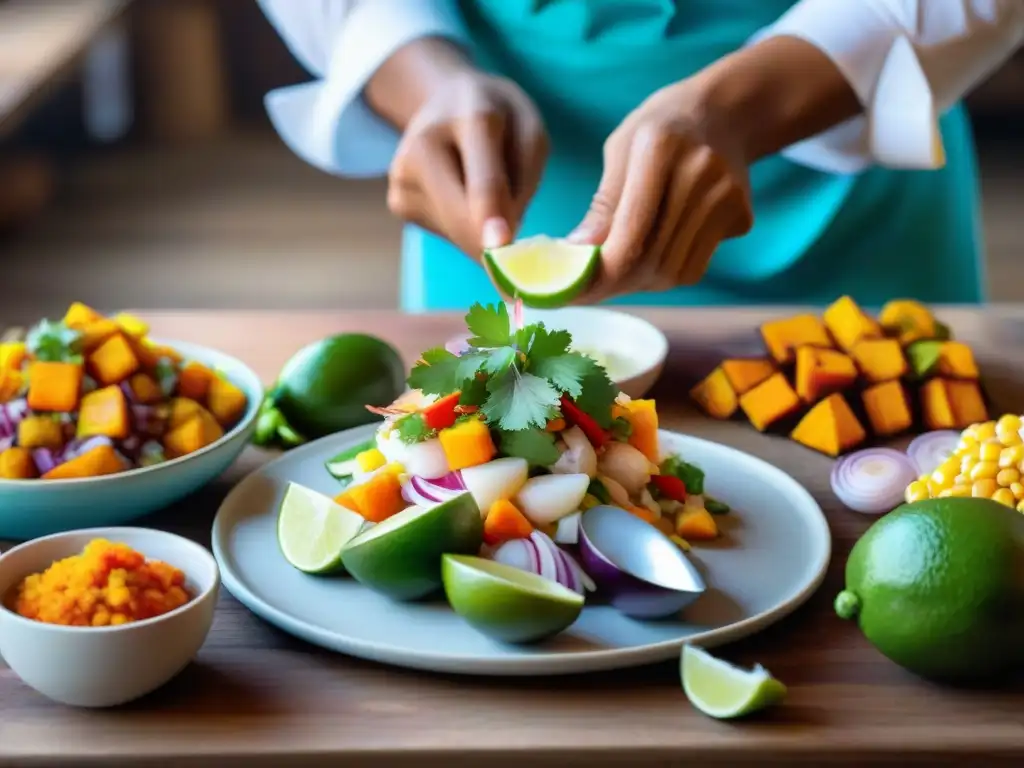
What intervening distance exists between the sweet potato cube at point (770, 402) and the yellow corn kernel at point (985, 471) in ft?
1.16

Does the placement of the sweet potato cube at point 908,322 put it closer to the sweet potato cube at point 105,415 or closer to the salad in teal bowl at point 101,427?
the salad in teal bowl at point 101,427

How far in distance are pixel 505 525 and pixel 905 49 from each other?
3.40 ft

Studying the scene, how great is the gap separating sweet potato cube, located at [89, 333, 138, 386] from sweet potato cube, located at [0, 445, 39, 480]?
4.3 inches

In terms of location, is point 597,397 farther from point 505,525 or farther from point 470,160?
point 470,160

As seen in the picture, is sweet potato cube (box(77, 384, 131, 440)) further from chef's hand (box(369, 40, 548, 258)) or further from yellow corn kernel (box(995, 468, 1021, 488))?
yellow corn kernel (box(995, 468, 1021, 488))

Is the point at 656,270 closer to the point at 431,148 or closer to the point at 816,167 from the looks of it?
the point at 431,148

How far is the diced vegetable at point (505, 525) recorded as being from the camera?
3.58ft

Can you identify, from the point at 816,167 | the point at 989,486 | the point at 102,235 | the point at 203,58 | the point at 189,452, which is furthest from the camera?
the point at 203,58

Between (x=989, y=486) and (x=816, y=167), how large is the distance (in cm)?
96

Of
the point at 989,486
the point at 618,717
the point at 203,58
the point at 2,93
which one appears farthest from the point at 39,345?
the point at 203,58

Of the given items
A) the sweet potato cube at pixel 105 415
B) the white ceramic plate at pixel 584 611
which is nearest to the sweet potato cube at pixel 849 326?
the white ceramic plate at pixel 584 611

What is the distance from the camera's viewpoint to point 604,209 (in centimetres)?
161

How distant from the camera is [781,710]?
98 centimetres

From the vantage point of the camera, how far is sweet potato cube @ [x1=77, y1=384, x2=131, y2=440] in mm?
1256
